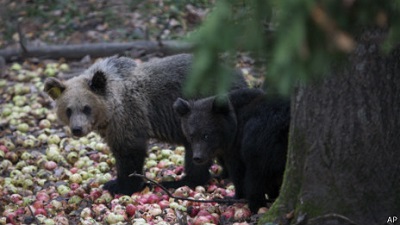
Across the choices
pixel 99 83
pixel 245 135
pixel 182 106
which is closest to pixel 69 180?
pixel 99 83

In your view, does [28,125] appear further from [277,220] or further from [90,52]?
[277,220]

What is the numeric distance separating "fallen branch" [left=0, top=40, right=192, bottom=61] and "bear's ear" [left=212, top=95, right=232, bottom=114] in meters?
4.22

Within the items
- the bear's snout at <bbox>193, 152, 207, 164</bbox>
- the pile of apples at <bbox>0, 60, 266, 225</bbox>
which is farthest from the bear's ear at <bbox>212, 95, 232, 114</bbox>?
the pile of apples at <bbox>0, 60, 266, 225</bbox>

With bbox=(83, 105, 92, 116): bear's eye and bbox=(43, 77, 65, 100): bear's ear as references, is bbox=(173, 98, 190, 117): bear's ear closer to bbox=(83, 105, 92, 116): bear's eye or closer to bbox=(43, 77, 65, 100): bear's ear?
bbox=(83, 105, 92, 116): bear's eye

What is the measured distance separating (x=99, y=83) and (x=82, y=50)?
12.6 ft

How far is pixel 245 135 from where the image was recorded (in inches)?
214

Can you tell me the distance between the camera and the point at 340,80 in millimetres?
4152

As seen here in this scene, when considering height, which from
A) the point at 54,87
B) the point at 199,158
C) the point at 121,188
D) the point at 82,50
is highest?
the point at 82,50

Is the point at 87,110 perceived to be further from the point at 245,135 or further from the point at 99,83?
the point at 245,135

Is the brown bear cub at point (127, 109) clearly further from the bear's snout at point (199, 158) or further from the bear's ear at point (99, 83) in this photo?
the bear's snout at point (199, 158)

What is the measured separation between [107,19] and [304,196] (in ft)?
26.2

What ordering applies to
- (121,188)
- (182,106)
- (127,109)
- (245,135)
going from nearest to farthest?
(245,135), (182,106), (121,188), (127,109)

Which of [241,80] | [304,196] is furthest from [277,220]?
[241,80]

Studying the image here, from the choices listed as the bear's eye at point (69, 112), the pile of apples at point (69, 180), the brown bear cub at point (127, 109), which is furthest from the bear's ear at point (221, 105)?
the bear's eye at point (69, 112)
